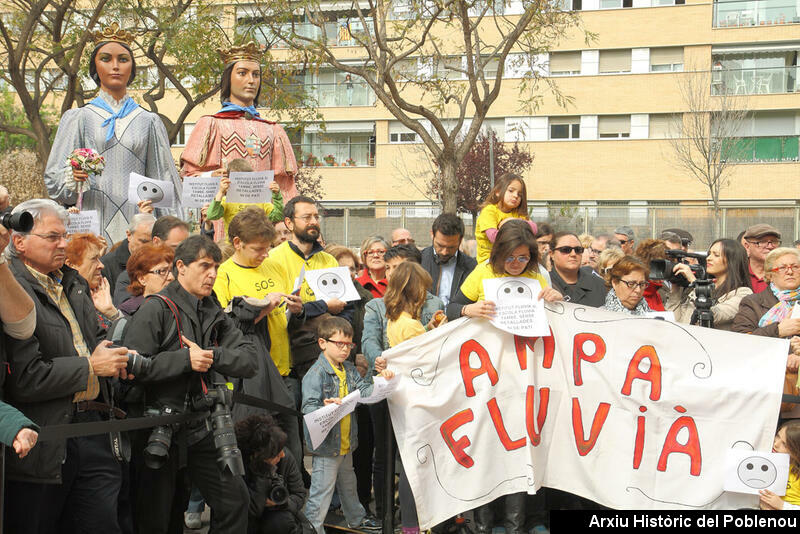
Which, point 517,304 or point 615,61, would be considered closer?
point 517,304

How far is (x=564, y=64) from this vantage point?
134 ft

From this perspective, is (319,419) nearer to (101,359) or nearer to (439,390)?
(439,390)

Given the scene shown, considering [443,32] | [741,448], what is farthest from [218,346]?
[443,32]

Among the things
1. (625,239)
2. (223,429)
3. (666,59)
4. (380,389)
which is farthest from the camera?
(666,59)

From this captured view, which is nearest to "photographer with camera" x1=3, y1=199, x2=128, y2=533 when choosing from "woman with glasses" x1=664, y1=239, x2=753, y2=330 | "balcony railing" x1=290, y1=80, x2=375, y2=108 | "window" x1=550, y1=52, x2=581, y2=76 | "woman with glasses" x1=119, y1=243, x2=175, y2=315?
"woman with glasses" x1=119, y1=243, x2=175, y2=315

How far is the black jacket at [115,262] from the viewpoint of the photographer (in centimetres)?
676

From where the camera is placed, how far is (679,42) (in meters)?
39.4

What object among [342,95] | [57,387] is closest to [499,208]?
[57,387]

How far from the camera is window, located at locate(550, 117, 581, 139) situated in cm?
4109

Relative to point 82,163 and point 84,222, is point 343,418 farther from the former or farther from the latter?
point 82,163

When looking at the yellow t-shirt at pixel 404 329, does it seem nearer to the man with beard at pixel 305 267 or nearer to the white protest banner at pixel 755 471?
the man with beard at pixel 305 267

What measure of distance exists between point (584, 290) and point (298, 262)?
2202 millimetres

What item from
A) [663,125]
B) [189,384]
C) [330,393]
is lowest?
[330,393]

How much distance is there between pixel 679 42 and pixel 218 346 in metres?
38.1
